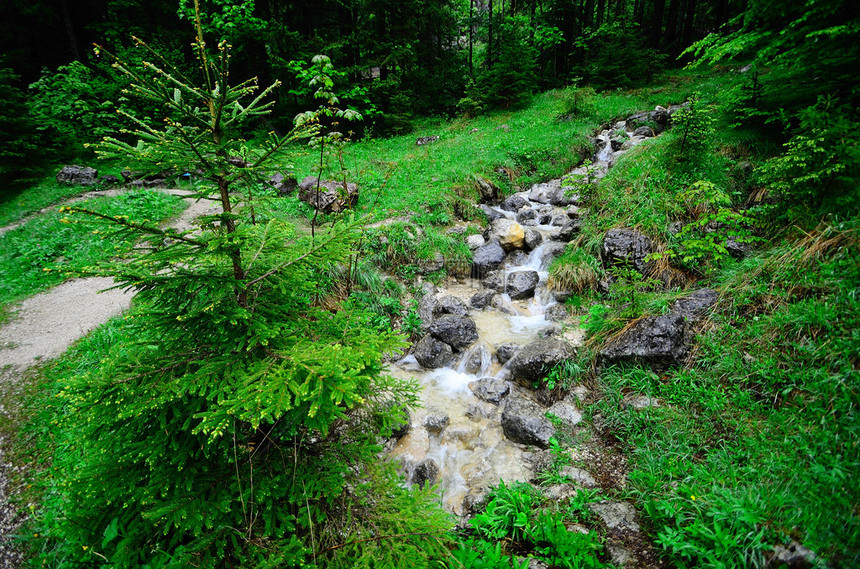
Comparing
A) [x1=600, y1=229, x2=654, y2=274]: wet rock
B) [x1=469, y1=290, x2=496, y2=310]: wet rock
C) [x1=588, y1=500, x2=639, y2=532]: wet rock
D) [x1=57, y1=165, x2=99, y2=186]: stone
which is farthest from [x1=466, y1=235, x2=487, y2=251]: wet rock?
[x1=57, y1=165, x2=99, y2=186]: stone

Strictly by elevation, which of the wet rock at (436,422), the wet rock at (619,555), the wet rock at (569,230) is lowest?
the wet rock at (436,422)

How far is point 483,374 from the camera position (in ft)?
19.9

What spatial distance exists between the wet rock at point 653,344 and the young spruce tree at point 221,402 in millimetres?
3667

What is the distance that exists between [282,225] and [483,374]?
4441 millimetres

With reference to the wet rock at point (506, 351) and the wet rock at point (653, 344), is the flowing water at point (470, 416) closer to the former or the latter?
the wet rock at point (506, 351)

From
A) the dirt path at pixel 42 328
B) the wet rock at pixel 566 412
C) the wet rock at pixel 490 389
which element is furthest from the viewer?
the wet rock at pixel 490 389

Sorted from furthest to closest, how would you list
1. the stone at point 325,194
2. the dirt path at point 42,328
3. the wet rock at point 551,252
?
the stone at point 325,194, the wet rock at point 551,252, the dirt path at point 42,328

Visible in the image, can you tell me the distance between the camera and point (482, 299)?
7594 millimetres

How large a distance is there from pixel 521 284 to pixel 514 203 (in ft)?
13.8

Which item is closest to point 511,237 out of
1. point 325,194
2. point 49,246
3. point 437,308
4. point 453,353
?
point 437,308

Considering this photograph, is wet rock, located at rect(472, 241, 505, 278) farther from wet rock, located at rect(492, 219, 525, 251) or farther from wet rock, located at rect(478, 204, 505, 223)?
wet rock, located at rect(478, 204, 505, 223)

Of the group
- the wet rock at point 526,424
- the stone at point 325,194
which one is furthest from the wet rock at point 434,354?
the stone at point 325,194

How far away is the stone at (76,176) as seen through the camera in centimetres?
1270

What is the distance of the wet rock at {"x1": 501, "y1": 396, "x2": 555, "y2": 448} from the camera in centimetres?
455
